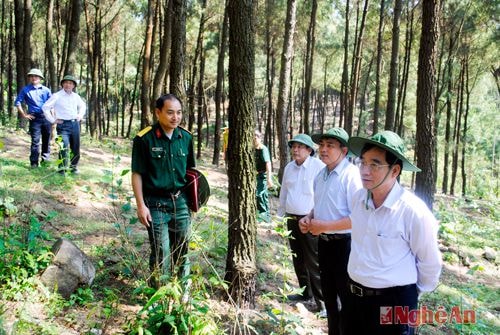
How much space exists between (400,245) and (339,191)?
53.3 inches

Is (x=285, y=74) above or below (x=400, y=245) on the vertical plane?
above

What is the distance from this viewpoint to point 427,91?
24.4ft

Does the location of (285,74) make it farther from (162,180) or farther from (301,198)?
(162,180)

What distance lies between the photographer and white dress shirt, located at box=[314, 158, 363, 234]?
148 inches

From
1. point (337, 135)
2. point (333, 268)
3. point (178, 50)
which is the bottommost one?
point (333, 268)

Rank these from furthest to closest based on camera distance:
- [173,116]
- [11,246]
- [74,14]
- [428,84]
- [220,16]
Result: [220,16] < [74,14] < [428,84] < [11,246] < [173,116]

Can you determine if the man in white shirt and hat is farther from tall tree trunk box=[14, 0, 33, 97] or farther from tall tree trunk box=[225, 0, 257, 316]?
tall tree trunk box=[14, 0, 33, 97]

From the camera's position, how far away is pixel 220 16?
1895 centimetres

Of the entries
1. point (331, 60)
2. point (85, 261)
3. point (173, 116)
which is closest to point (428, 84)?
point (173, 116)

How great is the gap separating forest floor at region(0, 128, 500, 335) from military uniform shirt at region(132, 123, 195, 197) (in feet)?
1.42

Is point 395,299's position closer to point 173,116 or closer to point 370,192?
point 370,192

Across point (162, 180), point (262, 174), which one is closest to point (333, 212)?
point (162, 180)

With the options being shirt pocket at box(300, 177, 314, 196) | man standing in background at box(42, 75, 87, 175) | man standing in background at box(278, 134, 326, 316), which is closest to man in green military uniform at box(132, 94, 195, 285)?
man standing in background at box(278, 134, 326, 316)

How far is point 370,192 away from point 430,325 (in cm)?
349
